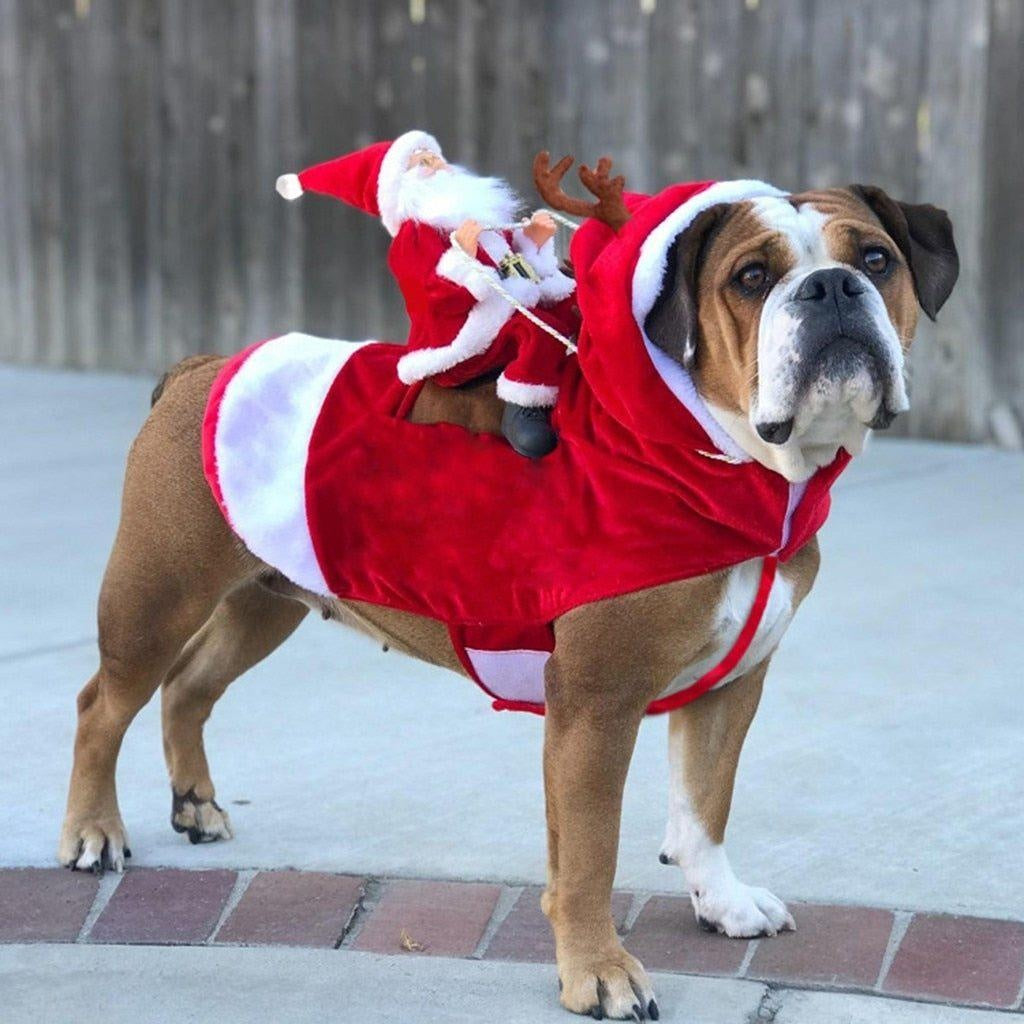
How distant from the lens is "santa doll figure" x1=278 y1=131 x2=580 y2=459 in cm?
305

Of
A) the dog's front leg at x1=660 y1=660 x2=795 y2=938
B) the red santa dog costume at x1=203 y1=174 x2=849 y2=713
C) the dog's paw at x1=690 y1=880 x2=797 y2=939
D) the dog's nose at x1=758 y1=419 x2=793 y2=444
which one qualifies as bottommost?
the dog's paw at x1=690 y1=880 x2=797 y2=939

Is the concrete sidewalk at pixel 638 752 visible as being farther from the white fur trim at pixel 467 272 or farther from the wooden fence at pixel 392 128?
the wooden fence at pixel 392 128

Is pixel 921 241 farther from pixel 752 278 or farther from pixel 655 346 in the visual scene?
Answer: pixel 655 346

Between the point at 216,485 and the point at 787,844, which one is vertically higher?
the point at 216,485

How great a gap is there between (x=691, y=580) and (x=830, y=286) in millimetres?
Answer: 517

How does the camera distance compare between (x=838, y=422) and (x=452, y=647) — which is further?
(x=452, y=647)

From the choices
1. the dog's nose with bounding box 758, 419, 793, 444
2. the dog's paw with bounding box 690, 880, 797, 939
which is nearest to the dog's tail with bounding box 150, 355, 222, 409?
the dog's nose with bounding box 758, 419, 793, 444

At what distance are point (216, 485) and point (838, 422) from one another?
1.17 meters

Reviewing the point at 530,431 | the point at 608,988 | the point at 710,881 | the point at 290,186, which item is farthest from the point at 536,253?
the point at 608,988

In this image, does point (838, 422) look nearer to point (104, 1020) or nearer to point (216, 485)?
point (216, 485)

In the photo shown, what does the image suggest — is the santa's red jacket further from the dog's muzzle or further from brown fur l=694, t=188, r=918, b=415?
the dog's muzzle

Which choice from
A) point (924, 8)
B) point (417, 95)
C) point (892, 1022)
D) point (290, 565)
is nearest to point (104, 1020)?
point (290, 565)

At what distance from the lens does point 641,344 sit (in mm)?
2844

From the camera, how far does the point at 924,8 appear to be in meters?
7.46
